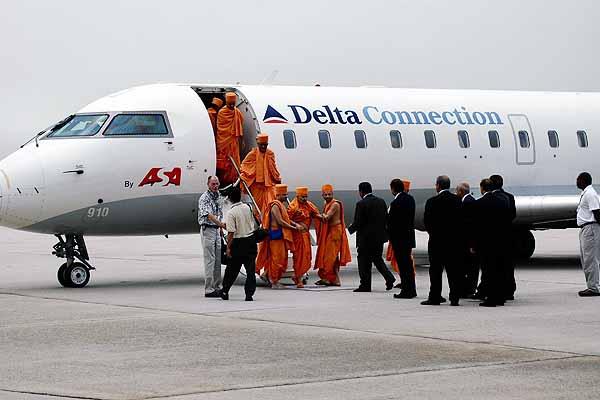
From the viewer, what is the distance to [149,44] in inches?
1507

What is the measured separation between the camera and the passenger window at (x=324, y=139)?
2352 centimetres

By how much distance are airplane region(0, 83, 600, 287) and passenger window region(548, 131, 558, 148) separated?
0.09 feet

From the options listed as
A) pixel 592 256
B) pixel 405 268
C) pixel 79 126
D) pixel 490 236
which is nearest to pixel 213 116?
pixel 79 126

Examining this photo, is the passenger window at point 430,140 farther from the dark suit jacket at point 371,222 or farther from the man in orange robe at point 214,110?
the dark suit jacket at point 371,222

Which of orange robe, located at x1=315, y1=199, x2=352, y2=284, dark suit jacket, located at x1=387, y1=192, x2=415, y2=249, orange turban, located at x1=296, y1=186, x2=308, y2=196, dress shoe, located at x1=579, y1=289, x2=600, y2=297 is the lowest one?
dress shoe, located at x1=579, y1=289, x2=600, y2=297

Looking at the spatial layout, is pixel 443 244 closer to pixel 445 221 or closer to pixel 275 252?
pixel 445 221

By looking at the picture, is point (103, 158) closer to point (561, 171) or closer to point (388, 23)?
point (561, 171)

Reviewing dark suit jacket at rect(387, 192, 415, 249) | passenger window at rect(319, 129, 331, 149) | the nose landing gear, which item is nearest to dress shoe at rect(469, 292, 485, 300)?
dark suit jacket at rect(387, 192, 415, 249)

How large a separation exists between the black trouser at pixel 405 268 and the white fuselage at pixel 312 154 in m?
4.09

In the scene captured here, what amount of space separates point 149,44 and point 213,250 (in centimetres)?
1952

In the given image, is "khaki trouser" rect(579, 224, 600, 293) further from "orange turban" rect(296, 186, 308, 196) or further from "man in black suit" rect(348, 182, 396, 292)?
"orange turban" rect(296, 186, 308, 196)

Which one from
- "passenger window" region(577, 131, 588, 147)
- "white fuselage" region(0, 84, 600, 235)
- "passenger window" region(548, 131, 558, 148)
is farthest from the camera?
"passenger window" region(577, 131, 588, 147)

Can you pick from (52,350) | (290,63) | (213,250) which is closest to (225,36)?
(290,63)

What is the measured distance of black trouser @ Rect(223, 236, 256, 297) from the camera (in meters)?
18.8
